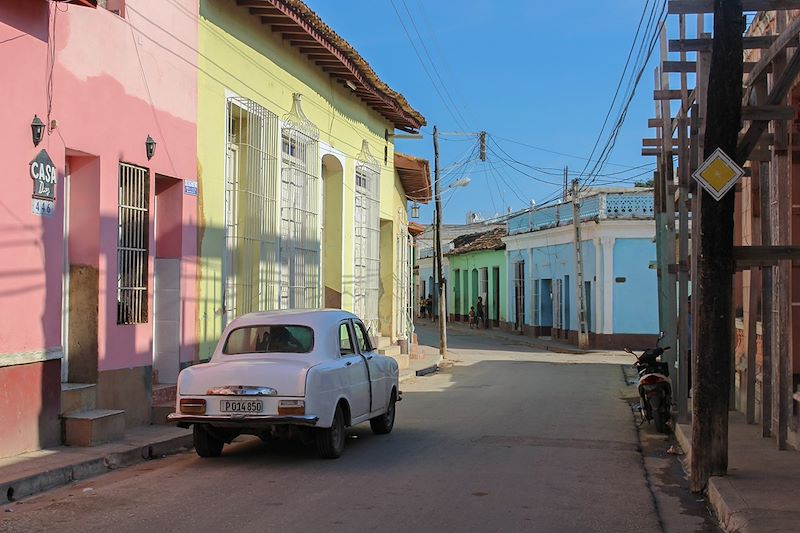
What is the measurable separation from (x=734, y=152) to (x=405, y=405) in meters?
9.27

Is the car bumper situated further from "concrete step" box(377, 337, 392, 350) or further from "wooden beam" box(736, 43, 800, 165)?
"concrete step" box(377, 337, 392, 350)

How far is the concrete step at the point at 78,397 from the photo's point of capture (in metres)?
10.1

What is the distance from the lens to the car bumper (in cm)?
916

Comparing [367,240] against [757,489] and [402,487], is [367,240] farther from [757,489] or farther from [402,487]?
[757,489]

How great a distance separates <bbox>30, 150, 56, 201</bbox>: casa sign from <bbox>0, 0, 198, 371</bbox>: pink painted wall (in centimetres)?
11

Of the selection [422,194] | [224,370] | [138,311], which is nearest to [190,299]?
[138,311]

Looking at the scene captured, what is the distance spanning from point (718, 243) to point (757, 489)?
2141 millimetres

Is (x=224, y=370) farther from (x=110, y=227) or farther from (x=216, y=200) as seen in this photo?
(x=216, y=200)

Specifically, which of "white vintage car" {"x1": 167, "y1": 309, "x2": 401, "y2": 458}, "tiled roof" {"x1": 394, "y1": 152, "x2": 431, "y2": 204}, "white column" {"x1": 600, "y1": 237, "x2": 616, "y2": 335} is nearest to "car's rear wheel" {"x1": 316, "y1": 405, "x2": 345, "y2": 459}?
"white vintage car" {"x1": 167, "y1": 309, "x2": 401, "y2": 458}

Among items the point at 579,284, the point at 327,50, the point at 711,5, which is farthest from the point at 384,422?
the point at 579,284

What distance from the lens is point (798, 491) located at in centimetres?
769

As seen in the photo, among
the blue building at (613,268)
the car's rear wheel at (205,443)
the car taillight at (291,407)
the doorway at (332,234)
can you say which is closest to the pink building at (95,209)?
the car's rear wheel at (205,443)

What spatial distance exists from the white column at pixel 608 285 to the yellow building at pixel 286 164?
11.4 metres

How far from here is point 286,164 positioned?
17094mm
